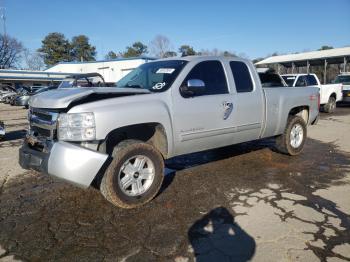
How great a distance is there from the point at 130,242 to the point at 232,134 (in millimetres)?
2792

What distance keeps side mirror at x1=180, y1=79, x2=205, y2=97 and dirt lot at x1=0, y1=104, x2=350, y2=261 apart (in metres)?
1.44

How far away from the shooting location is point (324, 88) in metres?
17.0

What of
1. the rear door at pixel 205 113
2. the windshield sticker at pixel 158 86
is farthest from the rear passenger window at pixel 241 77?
the windshield sticker at pixel 158 86

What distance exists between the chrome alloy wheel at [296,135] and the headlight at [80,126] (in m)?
4.66

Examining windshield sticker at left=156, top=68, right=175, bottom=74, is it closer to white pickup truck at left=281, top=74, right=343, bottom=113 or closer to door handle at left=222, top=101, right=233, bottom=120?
door handle at left=222, top=101, right=233, bottom=120

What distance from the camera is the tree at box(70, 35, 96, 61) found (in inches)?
3595

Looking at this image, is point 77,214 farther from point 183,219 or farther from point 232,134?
point 232,134

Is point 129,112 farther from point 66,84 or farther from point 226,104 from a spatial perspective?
point 66,84

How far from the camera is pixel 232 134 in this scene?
5785 millimetres

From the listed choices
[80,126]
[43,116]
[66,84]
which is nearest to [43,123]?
[43,116]

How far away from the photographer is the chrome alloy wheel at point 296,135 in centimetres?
741

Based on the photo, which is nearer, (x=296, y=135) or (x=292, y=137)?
(x=292, y=137)

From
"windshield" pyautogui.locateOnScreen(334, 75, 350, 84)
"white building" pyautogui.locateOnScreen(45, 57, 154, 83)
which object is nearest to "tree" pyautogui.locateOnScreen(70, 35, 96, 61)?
"white building" pyautogui.locateOnScreen(45, 57, 154, 83)

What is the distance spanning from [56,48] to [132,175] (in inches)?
3659
